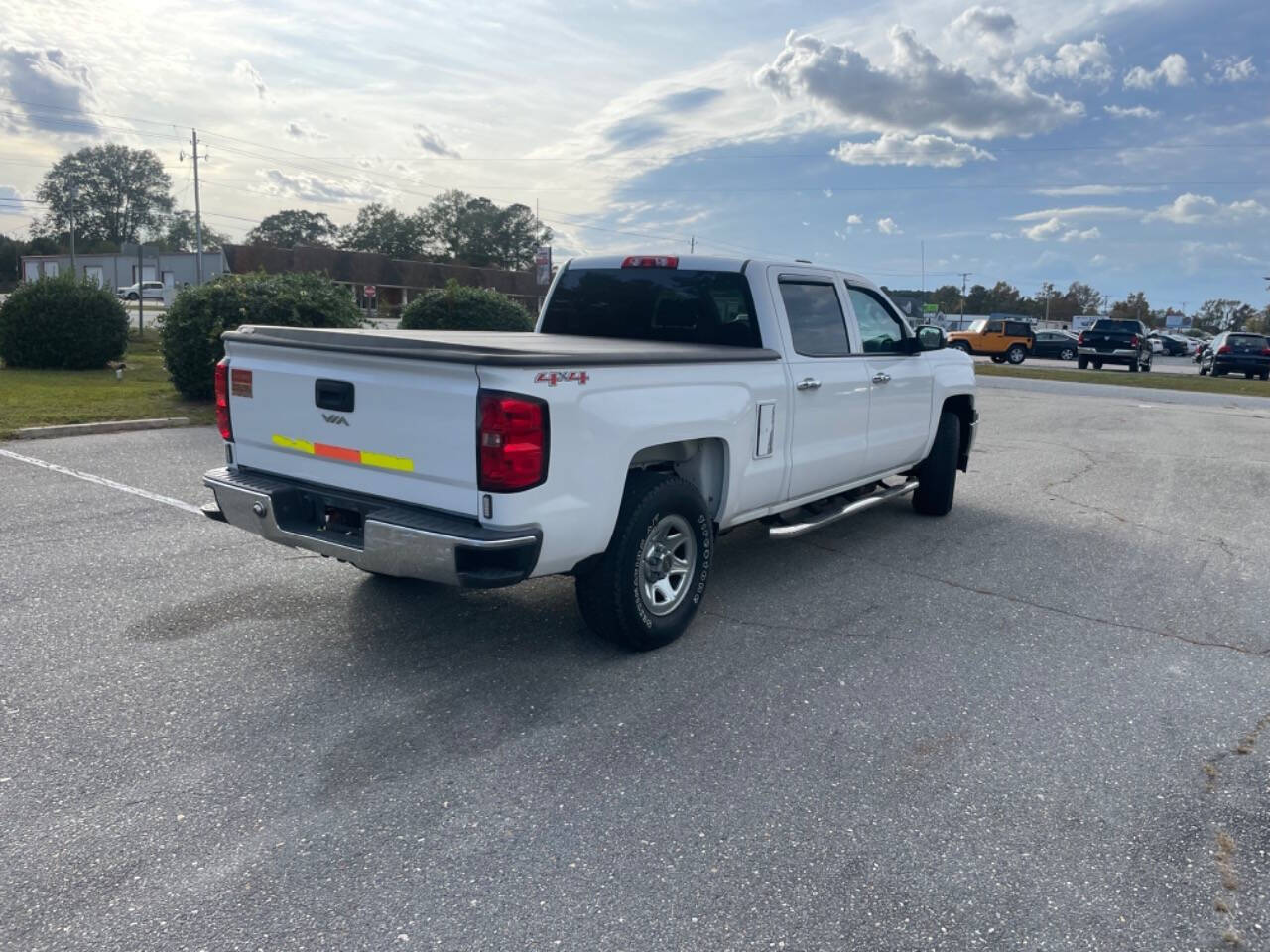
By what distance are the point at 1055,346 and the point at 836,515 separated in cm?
3963

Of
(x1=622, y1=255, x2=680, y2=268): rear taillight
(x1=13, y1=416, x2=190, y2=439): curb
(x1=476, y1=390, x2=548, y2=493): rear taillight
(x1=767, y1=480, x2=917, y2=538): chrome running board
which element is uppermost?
(x1=622, y1=255, x2=680, y2=268): rear taillight

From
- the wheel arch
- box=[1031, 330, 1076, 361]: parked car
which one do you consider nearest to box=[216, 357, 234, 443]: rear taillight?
the wheel arch

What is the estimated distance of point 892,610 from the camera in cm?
556

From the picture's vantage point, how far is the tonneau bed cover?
3.86 meters

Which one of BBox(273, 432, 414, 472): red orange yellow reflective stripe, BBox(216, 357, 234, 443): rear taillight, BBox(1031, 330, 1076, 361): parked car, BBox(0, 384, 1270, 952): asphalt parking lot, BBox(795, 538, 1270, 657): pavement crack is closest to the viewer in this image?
BBox(0, 384, 1270, 952): asphalt parking lot

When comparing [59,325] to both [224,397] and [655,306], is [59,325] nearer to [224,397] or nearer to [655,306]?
[224,397]

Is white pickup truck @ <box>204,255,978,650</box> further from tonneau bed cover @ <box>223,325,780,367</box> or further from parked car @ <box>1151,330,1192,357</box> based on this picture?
parked car @ <box>1151,330,1192,357</box>

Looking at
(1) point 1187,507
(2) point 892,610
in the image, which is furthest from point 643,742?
(1) point 1187,507

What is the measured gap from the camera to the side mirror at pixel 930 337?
6918 millimetres

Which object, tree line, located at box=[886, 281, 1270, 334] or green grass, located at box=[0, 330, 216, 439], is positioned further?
tree line, located at box=[886, 281, 1270, 334]

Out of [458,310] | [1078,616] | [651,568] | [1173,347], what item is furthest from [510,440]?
[1173,347]

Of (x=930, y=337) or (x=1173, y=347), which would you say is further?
(x=1173, y=347)

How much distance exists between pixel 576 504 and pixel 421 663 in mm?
1144

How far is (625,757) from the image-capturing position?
147 inches
